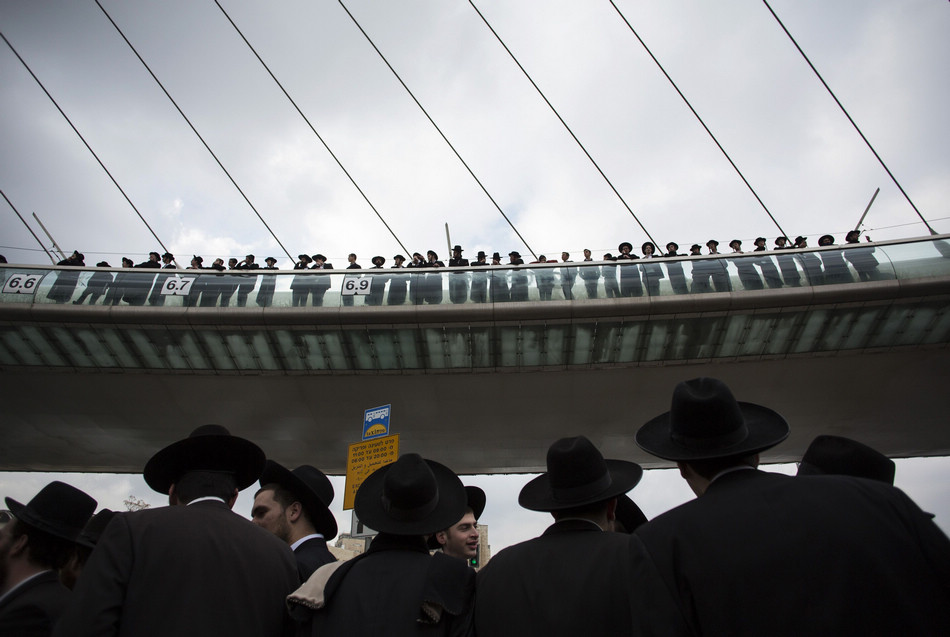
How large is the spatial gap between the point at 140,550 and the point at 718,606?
234cm

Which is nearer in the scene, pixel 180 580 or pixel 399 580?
pixel 180 580

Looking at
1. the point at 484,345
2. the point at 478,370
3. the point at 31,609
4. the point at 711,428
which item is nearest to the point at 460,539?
the point at 711,428

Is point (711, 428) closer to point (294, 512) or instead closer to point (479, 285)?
point (294, 512)

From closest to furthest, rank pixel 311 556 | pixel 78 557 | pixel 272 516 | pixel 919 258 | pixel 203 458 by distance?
pixel 203 458 < pixel 78 557 < pixel 311 556 < pixel 272 516 < pixel 919 258

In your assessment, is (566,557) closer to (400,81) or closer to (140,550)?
(140,550)

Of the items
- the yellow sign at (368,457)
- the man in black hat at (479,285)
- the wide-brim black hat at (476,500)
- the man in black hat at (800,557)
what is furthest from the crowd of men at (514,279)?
the man in black hat at (800,557)

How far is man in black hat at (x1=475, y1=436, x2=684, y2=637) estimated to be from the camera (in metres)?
2.26

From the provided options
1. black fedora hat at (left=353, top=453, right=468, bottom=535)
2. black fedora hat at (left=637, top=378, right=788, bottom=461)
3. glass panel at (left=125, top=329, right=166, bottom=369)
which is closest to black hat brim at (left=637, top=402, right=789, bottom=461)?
black fedora hat at (left=637, top=378, right=788, bottom=461)

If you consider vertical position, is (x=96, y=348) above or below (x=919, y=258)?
above

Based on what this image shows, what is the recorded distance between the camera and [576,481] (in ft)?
8.57

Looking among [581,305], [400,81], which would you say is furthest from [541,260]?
[400,81]

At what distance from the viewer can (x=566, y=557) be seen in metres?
2.45

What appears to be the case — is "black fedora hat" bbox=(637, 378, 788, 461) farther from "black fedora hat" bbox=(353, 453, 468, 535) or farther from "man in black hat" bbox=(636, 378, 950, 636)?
"black fedora hat" bbox=(353, 453, 468, 535)

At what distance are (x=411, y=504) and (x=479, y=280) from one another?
14179mm
